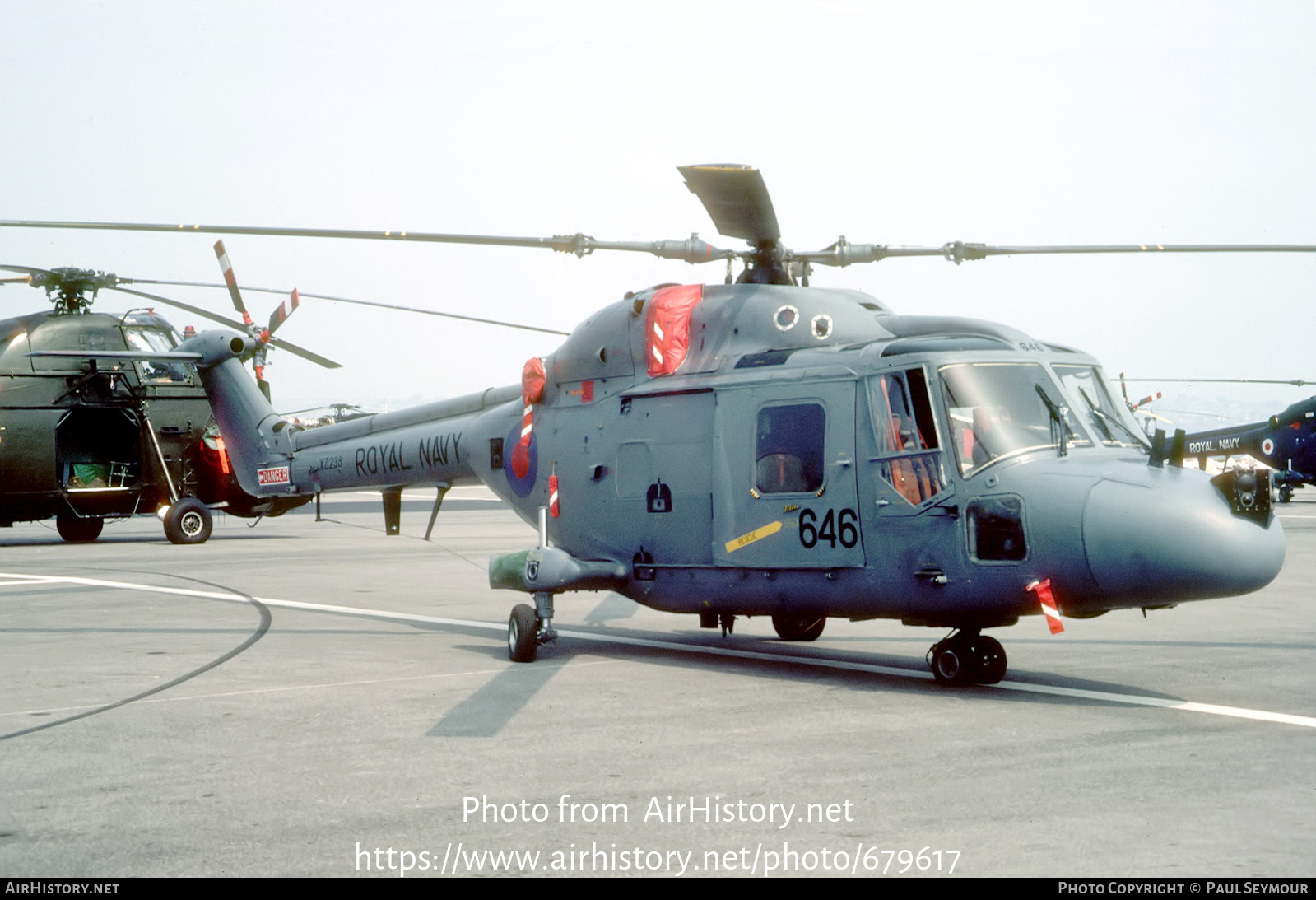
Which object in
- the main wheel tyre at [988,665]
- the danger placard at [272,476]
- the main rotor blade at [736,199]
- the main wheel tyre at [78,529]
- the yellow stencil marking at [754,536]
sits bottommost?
the main wheel tyre at [78,529]

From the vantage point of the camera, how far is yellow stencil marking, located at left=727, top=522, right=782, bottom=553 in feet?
32.9

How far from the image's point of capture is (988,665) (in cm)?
941

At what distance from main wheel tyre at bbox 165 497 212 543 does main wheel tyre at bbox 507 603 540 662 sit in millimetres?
17570

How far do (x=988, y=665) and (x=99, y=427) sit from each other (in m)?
22.8

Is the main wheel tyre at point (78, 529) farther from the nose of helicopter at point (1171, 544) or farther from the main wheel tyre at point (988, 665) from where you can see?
the nose of helicopter at point (1171, 544)

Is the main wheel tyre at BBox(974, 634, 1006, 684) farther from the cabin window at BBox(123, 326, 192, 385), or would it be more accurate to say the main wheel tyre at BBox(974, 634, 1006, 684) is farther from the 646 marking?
the cabin window at BBox(123, 326, 192, 385)

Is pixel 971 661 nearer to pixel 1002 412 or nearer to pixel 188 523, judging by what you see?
pixel 1002 412

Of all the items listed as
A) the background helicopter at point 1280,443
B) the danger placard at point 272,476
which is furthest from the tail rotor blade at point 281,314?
the background helicopter at point 1280,443

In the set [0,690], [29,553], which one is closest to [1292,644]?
[0,690]

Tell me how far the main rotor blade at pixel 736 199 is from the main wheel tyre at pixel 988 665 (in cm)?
367

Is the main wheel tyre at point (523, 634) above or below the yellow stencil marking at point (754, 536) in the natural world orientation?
below

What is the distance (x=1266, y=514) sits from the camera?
837 centimetres

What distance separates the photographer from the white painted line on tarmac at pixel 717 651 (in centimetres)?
841

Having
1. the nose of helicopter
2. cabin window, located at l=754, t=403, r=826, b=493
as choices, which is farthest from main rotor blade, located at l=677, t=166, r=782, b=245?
the nose of helicopter
